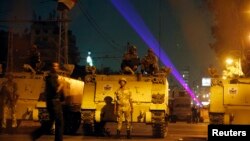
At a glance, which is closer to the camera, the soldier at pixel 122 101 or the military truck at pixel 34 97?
the soldier at pixel 122 101

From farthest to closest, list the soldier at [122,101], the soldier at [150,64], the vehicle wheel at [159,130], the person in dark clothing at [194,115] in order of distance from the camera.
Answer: the person in dark clothing at [194,115] → the soldier at [150,64] → the vehicle wheel at [159,130] → the soldier at [122,101]

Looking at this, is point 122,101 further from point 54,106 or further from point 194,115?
point 194,115

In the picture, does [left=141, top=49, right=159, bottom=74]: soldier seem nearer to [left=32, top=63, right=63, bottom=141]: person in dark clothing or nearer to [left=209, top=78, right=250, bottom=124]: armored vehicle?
[left=209, top=78, right=250, bottom=124]: armored vehicle

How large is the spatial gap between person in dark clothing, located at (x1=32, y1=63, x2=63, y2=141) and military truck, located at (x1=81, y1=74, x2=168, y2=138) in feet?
23.7

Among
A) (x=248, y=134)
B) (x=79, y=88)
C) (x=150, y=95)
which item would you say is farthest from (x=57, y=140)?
(x=79, y=88)

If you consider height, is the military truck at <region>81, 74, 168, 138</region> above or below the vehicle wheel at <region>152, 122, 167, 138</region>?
above

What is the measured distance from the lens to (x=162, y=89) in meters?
21.8

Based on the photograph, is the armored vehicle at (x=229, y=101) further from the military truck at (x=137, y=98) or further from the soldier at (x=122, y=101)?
the soldier at (x=122, y=101)

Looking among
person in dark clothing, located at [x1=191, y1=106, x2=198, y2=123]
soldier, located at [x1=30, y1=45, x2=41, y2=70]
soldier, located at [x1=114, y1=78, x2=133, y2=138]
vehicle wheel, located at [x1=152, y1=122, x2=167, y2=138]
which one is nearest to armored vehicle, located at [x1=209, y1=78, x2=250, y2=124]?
vehicle wheel, located at [x1=152, y1=122, x2=167, y2=138]

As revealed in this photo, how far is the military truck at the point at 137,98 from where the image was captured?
21.7 metres

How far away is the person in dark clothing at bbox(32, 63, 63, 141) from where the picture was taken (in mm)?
14578

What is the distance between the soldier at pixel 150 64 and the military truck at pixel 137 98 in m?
1.08

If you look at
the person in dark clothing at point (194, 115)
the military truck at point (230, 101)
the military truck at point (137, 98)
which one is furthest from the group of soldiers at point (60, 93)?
the person in dark clothing at point (194, 115)

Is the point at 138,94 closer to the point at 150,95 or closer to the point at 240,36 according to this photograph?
the point at 150,95
